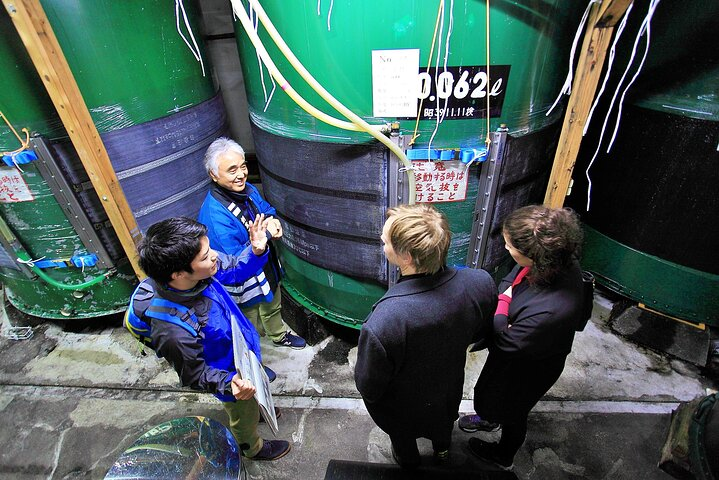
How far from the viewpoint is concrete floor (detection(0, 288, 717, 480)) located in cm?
256

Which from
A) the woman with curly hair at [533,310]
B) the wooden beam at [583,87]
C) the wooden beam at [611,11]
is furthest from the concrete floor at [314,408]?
the wooden beam at [611,11]

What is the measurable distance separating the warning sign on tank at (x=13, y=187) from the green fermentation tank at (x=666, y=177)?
4.93 m

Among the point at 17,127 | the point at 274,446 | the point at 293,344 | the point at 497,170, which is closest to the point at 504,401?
the point at 497,170

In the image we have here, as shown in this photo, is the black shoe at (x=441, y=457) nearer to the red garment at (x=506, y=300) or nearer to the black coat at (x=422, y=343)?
the black coat at (x=422, y=343)

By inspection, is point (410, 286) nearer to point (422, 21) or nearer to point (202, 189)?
point (422, 21)

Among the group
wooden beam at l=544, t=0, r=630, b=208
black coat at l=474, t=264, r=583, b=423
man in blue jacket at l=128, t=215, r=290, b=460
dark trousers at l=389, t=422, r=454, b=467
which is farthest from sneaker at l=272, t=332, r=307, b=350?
wooden beam at l=544, t=0, r=630, b=208

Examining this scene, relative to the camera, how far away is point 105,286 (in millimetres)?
3412

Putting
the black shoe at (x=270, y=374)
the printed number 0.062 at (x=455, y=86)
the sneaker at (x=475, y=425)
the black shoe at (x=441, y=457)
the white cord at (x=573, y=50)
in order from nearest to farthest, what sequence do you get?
1. the white cord at (x=573, y=50)
2. the printed number 0.062 at (x=455, y=86)
3. the black shoe at (x=441, y=457)
4. the sneaker at (x=475, y=425)
5. the black shoe at (x=270, y=374)

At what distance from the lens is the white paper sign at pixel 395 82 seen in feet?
6.29

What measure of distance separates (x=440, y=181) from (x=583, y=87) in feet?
3.12

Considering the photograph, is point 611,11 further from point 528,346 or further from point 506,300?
point 528,346

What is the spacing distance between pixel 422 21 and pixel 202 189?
8.57 feet

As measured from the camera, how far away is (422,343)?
1.53 meters

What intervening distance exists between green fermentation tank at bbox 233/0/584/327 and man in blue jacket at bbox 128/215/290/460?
96 centimetres
